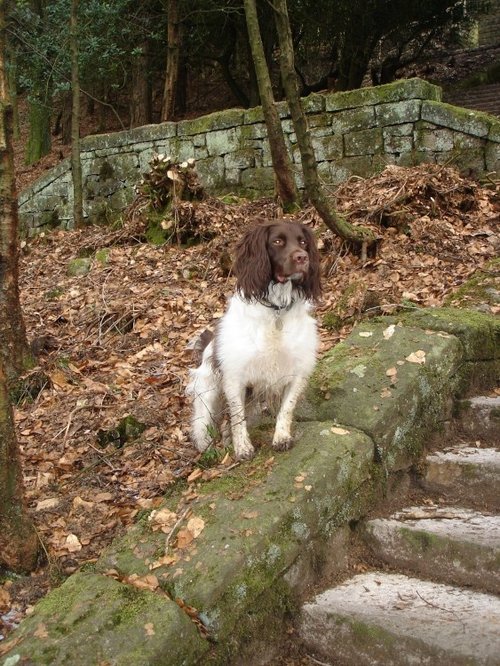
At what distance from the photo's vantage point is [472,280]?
17.7 feet

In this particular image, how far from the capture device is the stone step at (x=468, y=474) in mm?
3348

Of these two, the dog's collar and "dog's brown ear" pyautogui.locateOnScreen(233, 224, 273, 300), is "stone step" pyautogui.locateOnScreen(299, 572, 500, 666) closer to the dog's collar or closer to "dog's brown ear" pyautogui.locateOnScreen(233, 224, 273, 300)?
the dog's collar

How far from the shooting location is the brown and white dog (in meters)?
3.46

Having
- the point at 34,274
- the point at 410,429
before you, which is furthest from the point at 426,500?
the point at 34,274

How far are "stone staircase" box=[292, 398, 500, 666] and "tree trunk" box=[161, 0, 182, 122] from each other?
1093 centimetres

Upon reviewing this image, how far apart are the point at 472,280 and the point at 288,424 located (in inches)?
105

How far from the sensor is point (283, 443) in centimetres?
345

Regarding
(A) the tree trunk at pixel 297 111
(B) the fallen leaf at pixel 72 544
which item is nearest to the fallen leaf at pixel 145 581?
(B) the fallen leaf at pixel 72 544

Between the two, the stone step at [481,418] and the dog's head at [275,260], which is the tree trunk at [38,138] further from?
the stone step at [481,418]

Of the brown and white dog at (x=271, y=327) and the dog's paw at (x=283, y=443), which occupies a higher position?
the brown and white dog at (x=271, y=327)

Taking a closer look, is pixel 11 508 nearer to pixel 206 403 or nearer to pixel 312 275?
pixel 206 403

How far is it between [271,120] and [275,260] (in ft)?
16.6

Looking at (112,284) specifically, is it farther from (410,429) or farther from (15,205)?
(410,429)

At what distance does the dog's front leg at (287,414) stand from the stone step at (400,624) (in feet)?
2.61
